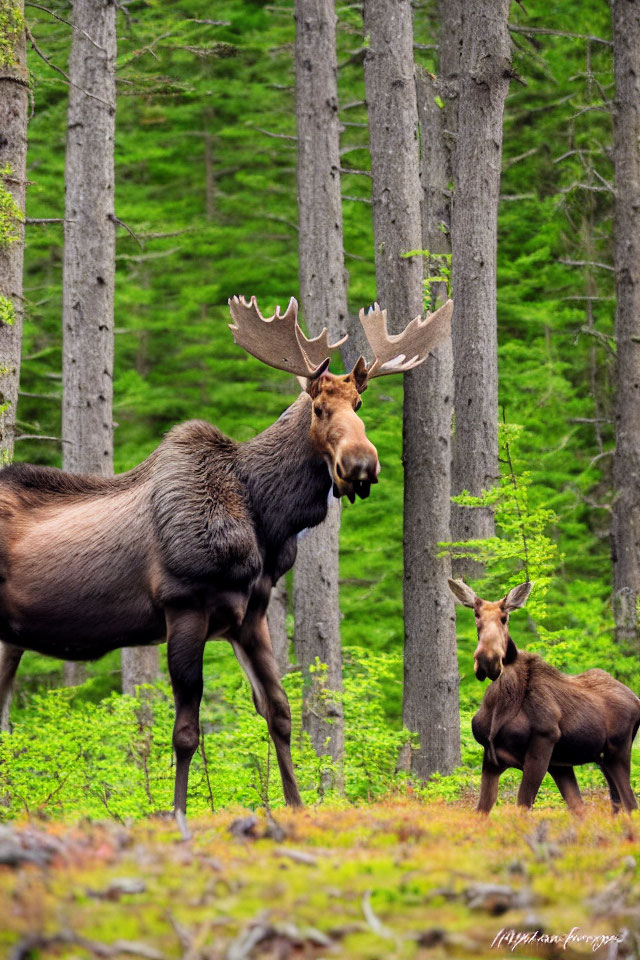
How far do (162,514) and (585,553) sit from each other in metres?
15.0

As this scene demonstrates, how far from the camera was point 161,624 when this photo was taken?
26.2 ft

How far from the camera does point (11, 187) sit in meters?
10.4

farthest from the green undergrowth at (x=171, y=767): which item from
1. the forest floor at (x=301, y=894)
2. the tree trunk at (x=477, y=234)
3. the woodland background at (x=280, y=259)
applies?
the woodland background at (x=280, y=259)

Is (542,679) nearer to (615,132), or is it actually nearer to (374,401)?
(374,401)

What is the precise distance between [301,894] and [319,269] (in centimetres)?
1034

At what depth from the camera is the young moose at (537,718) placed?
26.5 ft

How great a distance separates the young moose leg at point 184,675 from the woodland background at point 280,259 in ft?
32.9

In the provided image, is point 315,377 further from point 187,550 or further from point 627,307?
point 627,307

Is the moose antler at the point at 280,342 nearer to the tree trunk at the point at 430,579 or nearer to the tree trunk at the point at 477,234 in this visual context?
the tree trunk at the point at 430,579

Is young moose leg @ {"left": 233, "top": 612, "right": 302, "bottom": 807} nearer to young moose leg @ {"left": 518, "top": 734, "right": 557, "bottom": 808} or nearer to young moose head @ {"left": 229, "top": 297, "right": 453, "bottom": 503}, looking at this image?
young moose head @ {"left": 229, "top": 297, "right": 453, "bottom": 503}

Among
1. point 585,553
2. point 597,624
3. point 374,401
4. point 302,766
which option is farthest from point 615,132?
point 302,766

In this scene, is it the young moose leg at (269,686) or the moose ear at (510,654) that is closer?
the young moose leg at (269,686)

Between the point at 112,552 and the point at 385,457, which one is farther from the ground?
the point at 385,457

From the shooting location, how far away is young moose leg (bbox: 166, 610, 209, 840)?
762 centimetres
